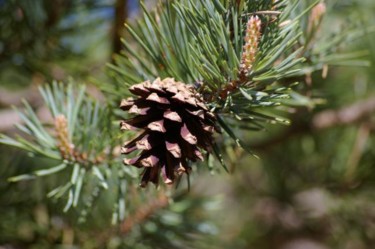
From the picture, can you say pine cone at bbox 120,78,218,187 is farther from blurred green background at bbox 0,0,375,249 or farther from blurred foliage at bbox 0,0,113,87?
blurred foliage at bbox 0,0,113,87

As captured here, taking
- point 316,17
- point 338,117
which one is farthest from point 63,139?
point 338,117

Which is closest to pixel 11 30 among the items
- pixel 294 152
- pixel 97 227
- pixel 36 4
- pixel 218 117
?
pixel 36 4

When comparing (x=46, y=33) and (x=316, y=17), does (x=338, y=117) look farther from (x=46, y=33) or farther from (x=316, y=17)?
(x=46, y=33)

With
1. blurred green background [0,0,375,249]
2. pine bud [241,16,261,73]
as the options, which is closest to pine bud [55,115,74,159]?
blurred green background [0,0,375,249]

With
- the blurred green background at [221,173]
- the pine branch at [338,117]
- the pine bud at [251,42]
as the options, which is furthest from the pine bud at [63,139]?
the pine branch at [338,117]

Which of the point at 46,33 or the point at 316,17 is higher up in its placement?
the point at 46,33

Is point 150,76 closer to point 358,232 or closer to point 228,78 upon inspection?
point 228,78

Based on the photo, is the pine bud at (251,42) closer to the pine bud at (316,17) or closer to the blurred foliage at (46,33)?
the pine bud at (316,17)
